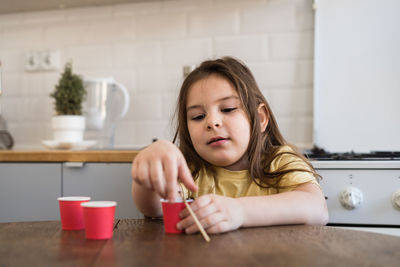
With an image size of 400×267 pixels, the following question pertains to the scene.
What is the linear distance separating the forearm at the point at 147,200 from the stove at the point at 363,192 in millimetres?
539

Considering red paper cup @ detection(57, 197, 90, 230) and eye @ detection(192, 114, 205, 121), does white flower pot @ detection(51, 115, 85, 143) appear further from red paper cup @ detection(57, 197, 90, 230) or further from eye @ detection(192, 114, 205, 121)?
red paper cup @ detection(57, 197, 90, 230)

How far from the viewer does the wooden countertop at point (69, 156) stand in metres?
1.40

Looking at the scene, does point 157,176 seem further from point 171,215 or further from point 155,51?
point 155,51

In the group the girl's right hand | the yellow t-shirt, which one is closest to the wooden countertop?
the yellow t-shirt

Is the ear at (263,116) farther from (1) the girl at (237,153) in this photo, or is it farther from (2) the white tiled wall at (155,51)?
(2) the white tiled wall at (155,51)

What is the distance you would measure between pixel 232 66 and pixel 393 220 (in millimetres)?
646

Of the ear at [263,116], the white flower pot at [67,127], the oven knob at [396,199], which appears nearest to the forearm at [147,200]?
the ear at [263,116]

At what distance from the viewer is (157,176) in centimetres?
64

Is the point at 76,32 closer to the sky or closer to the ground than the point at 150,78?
closer to the sky

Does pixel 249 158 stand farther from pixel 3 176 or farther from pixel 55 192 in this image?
pixel 3 176

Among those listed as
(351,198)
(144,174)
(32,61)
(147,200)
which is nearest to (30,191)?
(147,200)

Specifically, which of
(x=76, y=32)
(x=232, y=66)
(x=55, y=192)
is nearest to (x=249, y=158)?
(x=232, y=66)

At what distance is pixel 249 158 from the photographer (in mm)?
1141

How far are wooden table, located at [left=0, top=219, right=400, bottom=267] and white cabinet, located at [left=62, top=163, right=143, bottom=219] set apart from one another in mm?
733
